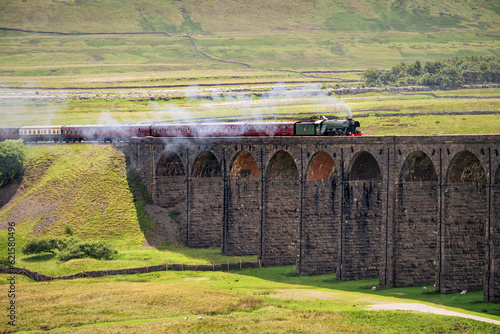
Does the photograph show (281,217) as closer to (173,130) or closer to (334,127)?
(334,127)

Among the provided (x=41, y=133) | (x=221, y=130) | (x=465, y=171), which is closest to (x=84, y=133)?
(x=41, y=133)

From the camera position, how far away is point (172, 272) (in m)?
67.9

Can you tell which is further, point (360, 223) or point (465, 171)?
point (360, 223)

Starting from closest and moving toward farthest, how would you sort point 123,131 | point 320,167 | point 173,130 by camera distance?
1. point 320,167
2. point 173,130
3. point 123,131

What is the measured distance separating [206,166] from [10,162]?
84.2ft

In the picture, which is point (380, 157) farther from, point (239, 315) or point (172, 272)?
point (172, 272)

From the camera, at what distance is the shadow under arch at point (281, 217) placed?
69.3m

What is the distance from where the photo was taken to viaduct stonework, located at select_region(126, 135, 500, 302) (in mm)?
51625

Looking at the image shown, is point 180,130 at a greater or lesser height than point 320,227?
greater

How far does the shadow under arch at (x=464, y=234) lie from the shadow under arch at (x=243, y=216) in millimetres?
24742

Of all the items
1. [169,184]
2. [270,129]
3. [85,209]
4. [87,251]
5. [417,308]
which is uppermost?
[270,129]

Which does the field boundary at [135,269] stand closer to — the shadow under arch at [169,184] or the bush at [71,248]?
the bush at [71,248]

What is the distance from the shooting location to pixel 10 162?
92.0 meters

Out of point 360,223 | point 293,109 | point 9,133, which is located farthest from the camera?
point 293,109
